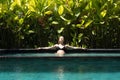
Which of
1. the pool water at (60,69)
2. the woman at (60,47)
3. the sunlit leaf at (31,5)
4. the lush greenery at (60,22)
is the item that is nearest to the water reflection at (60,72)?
the pool water at (60,69)

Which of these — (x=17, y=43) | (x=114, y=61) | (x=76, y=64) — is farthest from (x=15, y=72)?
(x=17, y=43)

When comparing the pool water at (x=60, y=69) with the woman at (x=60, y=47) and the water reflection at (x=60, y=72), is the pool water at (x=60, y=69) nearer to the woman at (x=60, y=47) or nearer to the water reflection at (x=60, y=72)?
the water reflection at (x=60, y=72)

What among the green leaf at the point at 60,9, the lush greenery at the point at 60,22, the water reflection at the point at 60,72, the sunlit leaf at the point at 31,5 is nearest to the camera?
the water reflection at the point at 60,72

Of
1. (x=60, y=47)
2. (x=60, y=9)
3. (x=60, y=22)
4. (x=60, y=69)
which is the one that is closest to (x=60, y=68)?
(x=60, y=69)

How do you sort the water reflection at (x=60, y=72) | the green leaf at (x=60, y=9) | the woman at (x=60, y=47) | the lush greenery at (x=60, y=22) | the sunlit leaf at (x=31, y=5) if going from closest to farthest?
the water reflection at (x=60, y=72) < the woman at (x=60, y=47) < the green leaf at (x=60, y=9) < the sunlit leaf at (x=31, y=5) < the lush greenery at (x=60, y=22)

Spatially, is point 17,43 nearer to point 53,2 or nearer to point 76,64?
point 53,2

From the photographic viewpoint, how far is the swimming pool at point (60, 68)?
23.6 feet

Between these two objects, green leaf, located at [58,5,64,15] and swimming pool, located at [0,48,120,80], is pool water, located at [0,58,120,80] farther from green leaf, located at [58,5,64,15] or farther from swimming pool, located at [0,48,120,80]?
green leaf, located at [58,5,64,15]

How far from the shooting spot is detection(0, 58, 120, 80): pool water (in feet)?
23.6

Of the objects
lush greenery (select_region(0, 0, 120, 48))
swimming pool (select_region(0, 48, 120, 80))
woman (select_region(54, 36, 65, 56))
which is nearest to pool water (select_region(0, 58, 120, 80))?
swimming pool (select_region(0, 48, 120, 80))

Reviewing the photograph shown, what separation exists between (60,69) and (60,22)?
9.73 feet

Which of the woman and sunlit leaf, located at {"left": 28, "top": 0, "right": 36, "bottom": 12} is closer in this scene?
the woman

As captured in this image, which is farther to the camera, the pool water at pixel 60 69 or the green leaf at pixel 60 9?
the green leaf at pixel 60 9

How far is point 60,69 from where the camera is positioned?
26.4 ft
